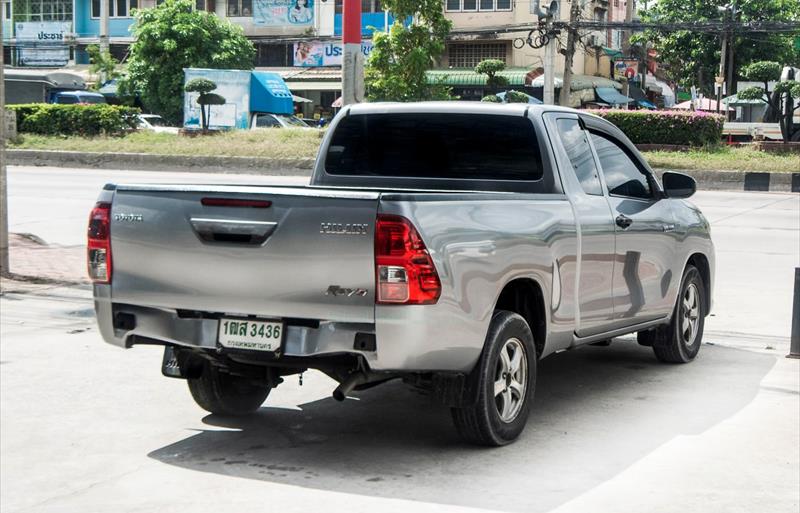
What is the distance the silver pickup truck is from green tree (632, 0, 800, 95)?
5489cm

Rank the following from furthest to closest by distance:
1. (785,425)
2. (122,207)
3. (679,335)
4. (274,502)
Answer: (679,335)
(785,425)
(122,207)
(274,502)

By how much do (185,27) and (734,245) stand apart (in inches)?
1537

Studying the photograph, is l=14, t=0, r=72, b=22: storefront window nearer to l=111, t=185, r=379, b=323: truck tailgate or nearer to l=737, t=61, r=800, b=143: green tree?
l=737, t=61, r=800, b=143: green tree

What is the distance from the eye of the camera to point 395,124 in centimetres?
697

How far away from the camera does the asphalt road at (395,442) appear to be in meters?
5.02

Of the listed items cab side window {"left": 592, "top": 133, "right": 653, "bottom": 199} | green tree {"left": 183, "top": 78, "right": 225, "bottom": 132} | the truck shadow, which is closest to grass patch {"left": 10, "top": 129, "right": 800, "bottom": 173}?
green tree {"left": 183, "top": 78, "right": 225, "bottom": 132}

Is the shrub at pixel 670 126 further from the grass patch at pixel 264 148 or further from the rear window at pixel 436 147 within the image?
the rear window at pixel 436 147

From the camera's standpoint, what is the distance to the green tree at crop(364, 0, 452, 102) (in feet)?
113

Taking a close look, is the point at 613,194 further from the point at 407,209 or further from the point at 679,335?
the point at 407,209

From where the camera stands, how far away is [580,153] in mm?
6910

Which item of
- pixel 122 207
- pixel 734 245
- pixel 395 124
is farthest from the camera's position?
pixel 734 245

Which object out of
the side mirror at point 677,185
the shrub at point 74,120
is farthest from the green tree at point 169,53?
the side mirror at point 677,185

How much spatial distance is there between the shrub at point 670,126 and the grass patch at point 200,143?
8042 millimetres

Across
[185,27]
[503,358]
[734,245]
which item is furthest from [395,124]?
[185,27]
